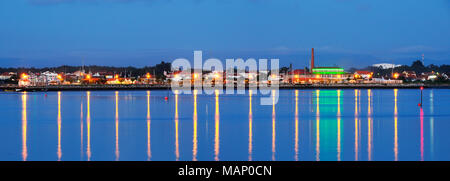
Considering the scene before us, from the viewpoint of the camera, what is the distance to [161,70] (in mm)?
179375

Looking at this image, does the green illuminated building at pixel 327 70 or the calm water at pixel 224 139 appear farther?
the green illuminated building at pixel 327 70

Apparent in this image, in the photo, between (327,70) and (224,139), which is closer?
(224,139)

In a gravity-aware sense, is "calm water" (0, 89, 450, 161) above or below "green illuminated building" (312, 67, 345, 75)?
below

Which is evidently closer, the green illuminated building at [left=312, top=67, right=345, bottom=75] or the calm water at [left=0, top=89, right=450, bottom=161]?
the calm water at [left=0, top=89, right=450, bottom=161]

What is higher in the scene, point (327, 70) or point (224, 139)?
point (327, 70)

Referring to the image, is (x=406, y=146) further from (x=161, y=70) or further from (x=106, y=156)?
(x=161, y=70)

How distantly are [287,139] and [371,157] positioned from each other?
4.73 m

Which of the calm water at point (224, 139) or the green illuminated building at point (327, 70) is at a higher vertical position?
the green illuminated building at point (327, 70)

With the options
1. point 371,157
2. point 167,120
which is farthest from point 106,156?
point 167,120
